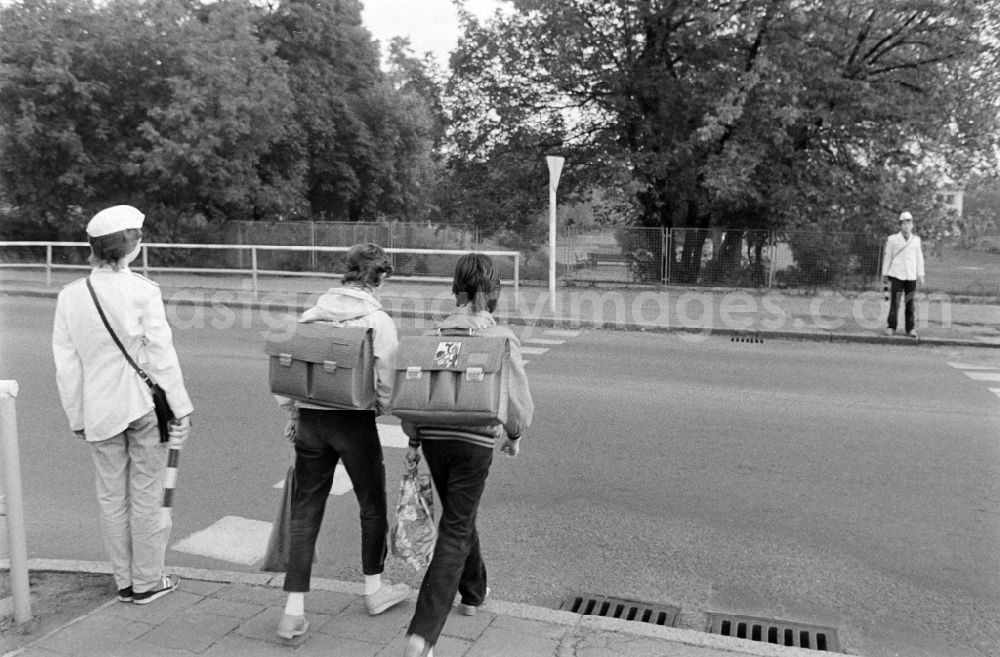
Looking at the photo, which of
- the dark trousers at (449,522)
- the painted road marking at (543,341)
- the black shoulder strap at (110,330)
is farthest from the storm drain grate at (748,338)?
the black shoulder strap at (110,330)

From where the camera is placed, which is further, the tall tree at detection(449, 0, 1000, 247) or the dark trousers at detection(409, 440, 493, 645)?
the tall tree at detection(449, 0, 1000, 247)

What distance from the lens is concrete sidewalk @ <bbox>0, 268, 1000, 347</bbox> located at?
1323cm

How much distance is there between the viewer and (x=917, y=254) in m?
12.0

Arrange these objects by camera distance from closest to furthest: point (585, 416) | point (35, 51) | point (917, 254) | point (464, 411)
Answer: point (464, 411) < point (585, 416) < point (917, 254) < point (35, 51)

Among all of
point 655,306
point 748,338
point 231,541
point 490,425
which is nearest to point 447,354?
point 490,425

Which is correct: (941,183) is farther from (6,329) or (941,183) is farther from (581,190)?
(6,329)

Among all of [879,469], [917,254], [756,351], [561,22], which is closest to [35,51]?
[561,22]

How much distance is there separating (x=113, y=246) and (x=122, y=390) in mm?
623

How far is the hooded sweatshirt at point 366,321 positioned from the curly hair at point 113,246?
869 millimetres

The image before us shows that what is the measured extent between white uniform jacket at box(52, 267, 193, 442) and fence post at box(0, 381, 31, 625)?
0.82 feet

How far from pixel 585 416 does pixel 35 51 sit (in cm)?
2033

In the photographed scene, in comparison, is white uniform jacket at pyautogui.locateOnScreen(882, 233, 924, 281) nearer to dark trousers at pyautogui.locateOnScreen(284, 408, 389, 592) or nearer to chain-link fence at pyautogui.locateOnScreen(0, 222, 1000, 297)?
chain-link fence at pyautogui.locateOnScreen(0, 222, 1000, 297)

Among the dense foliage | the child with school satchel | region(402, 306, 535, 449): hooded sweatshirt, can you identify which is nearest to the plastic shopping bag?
the child with school satchel

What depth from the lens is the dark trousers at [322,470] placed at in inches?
130
